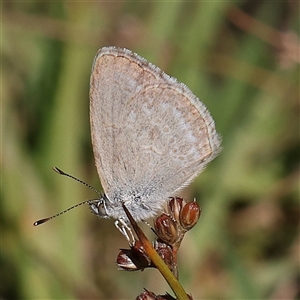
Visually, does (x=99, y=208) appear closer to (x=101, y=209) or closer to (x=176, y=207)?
(x=101, y=209)

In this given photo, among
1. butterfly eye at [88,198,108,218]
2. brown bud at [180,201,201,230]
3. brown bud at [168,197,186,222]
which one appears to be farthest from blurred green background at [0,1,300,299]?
brown bud at [180,201,201,230]

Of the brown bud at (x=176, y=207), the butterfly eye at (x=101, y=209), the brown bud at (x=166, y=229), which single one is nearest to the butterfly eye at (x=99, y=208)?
the butterfly eye at (x=101, y=209)

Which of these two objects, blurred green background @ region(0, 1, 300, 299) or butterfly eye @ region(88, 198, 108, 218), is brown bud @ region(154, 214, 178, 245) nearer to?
butterfly eye @ region(88, 198, 108, 218)

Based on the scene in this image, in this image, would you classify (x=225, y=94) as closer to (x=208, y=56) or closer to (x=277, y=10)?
(x=208, y=56)

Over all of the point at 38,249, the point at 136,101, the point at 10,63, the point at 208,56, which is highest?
the point at 10,63

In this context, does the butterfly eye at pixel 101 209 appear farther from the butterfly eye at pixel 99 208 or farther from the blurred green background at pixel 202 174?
the blurred green background at pixel 202 174

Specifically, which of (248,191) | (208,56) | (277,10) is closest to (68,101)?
(208,56)

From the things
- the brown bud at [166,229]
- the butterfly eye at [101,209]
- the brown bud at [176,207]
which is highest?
the butterfly eye at [101,209]

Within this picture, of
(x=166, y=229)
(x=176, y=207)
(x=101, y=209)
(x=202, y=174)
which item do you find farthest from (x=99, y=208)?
(x=202, y=174)
